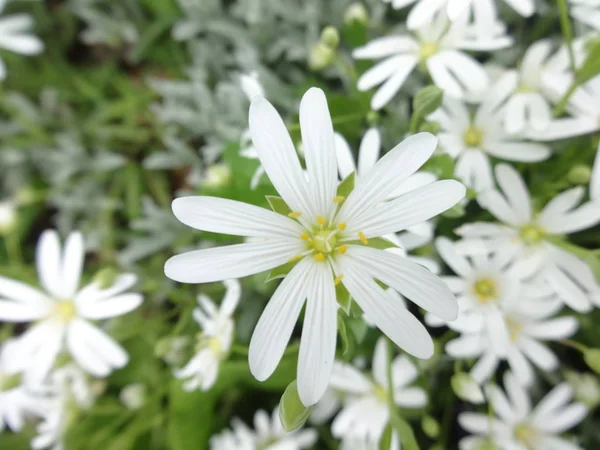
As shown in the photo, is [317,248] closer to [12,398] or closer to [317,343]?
[317,343]

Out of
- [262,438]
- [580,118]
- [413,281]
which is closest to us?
[413,281]

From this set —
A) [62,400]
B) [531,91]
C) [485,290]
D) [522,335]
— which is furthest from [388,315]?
[62,400]

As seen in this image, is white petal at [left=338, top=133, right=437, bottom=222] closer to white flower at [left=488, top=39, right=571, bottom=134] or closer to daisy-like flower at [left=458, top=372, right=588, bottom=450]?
white flower at [left=488, top=39, right=571, bottom=134]

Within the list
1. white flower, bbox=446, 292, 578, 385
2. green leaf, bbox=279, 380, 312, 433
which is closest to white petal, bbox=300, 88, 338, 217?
green leaf, bbox=279, 380, 312, 433

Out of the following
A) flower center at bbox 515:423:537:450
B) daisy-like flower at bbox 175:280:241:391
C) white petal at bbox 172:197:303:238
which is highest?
daisy-like flower at bbox 175:280:241:391

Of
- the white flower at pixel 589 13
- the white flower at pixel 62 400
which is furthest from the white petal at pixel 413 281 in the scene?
the white flower at pixel 62 400

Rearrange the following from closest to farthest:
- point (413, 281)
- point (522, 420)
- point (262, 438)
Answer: point (413, 281), point (522, 420), point (262, 438)

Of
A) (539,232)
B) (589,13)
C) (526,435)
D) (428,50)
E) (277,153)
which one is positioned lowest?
(526,435)
